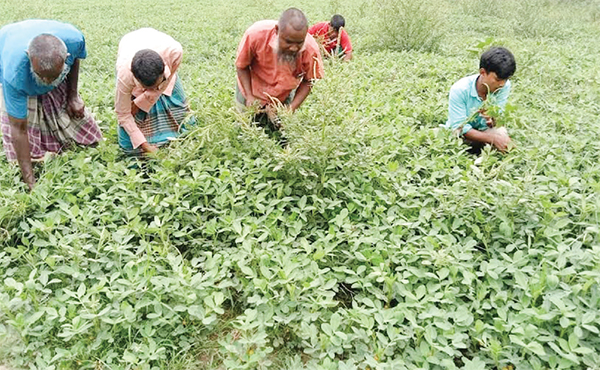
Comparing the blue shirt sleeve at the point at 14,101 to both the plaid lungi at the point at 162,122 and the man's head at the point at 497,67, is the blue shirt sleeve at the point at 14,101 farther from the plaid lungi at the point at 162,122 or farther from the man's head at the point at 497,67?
the man's head at the point at 497,67

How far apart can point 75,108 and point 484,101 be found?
297cm

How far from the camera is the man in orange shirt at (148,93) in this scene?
3.08 m

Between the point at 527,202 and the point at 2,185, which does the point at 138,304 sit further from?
the point at 527,202

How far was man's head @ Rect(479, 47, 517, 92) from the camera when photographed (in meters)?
3.43

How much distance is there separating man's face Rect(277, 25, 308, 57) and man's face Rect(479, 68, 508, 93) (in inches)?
54.2

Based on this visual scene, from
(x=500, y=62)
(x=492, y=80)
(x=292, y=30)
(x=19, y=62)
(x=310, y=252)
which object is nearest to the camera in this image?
(x=310, y=252)

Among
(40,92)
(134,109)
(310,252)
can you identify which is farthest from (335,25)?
(310,252)

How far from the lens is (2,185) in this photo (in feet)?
10.8

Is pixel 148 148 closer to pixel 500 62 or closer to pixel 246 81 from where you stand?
pixel 246 81

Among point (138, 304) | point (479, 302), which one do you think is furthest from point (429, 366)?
point (138, 304)

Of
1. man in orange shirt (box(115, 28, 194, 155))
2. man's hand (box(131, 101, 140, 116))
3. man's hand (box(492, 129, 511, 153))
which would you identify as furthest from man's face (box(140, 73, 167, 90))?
man's hand (box(492, 129, 511, 153))

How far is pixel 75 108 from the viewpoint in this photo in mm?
3639

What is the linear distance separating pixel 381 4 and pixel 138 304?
24.2 feet

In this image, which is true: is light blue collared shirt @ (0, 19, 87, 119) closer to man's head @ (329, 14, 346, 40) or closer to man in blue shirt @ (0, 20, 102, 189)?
man in blue shirt @ (0, 20, 102, 189)
